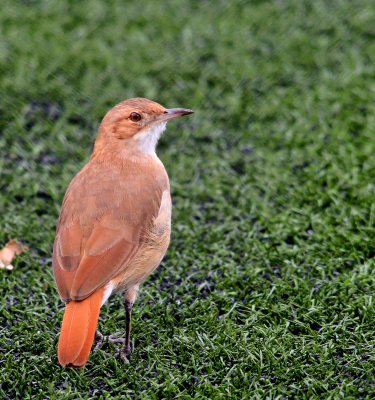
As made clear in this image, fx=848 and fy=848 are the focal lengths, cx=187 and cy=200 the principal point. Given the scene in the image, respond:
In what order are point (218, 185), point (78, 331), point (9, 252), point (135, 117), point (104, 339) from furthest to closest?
point (218, 185)
point (9, 252)
point (135, 117)
point (104, 339)
point (78, 331)

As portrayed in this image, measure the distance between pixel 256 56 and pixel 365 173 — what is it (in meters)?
2.38

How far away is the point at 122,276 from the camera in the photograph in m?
4.61

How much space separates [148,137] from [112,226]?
2.55 ft

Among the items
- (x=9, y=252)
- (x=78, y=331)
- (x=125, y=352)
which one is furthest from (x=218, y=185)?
(x=78, y=331)

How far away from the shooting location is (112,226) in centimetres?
470

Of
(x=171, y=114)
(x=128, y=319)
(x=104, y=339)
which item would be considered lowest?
(x=104, y=339)

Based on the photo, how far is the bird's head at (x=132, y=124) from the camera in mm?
5195

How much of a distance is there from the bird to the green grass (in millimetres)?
480

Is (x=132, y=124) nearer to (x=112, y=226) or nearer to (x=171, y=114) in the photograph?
(x=171, y=114)

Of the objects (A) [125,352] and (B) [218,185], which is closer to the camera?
(A) [125,352]

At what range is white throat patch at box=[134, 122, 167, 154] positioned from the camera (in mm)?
5211

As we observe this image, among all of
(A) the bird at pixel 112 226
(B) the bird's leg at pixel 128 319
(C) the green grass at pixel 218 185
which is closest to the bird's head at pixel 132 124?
(A) the bird at pixel 112 226

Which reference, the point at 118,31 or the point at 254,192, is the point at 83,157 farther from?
the point at 118,31

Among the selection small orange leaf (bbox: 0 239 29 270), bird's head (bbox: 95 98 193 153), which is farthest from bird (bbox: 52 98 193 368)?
small orange leaf (bbox: 0 239 29 270)
